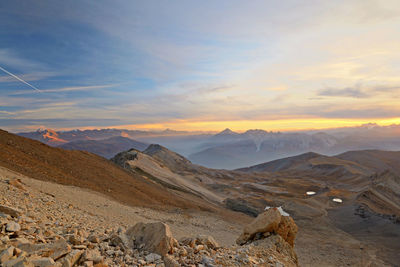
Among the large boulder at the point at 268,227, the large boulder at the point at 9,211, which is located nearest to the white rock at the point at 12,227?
the large boulder at the point at 9,211

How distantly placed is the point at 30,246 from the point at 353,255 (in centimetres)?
2644

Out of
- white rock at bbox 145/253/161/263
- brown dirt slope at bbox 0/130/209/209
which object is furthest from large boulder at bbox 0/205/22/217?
brown dirt slope at bbox 0/130/209/209

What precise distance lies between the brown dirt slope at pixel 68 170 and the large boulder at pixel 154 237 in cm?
1515

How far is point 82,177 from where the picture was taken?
80.5ft

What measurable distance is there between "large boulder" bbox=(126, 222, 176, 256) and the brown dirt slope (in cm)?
1515

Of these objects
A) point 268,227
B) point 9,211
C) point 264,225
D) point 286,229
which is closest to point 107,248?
point 9,211

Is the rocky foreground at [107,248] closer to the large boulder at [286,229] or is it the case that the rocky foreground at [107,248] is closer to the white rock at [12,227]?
the white rock at [12,227]

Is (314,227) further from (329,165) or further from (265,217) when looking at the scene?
(329,165)

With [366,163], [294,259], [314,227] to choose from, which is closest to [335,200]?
[314,227]

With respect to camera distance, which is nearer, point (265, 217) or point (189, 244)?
point (189, 244)

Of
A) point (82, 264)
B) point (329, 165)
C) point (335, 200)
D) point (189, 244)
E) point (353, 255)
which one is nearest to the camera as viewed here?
point (82, 264)

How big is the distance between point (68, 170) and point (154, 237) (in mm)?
20480

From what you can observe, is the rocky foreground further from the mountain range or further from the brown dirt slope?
the mountain range

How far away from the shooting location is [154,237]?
754cm
